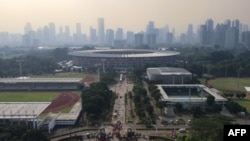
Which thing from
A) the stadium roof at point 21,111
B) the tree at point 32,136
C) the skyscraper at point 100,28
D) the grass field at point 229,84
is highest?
the skyscraper at point 100,28

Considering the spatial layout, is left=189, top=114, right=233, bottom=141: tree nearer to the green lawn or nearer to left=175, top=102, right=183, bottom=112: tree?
left=175, top=102, right=183, bottom=112: tree

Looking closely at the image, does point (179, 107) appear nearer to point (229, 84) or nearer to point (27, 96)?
point (229, 84)

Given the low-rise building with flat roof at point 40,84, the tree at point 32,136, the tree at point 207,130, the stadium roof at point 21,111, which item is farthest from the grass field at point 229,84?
the tree at point 32,136

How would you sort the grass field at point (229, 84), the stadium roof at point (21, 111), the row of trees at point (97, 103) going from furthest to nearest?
the grass field at point (229, 84) < the row of trees at point (97, 103) < the stadium roof at point (21, 111)

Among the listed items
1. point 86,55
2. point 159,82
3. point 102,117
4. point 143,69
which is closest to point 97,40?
point 86,55

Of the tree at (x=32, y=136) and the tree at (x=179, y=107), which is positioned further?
the tree at (x=179, y=107)

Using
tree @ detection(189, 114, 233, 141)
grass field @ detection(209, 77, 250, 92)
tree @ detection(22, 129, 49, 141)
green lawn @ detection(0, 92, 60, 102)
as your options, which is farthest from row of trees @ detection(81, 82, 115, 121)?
grass field @ detection(209, 77, 250, 92)

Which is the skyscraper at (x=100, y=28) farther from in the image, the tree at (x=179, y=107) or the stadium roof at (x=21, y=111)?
the stadium roof at (x=21, y=111)
